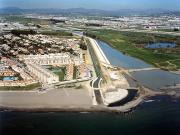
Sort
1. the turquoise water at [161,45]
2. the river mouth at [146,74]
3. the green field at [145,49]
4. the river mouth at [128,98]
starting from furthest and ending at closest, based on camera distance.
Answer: the turquoise water at [161,45], the green field at [145,49], the river mouth at [146,74], the river mouth at [128,98]

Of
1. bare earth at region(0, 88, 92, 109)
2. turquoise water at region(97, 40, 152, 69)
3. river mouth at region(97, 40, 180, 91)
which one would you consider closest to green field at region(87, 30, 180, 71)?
turquoise water at region(97, 40, 152, 69)

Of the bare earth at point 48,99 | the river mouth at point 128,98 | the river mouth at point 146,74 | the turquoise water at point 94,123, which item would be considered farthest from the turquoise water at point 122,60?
the turquoise water at point 94,123

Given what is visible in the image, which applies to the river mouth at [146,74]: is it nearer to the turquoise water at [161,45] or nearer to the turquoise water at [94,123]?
the turquoise water at [94,123]

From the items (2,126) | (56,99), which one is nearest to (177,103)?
(56,99)

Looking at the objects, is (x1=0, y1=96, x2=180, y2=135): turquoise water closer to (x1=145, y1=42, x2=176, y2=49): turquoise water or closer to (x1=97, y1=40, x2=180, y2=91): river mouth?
(x1=97, y1=40, x2=180, y2=91): river mouth

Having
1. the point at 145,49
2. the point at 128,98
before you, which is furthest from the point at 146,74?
the point at 145,49

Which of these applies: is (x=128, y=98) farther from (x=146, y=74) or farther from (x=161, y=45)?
(x=161, y=45)
